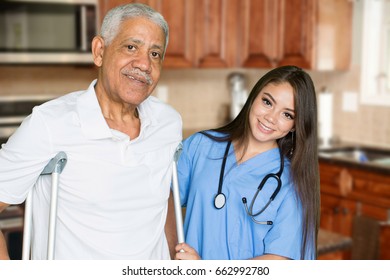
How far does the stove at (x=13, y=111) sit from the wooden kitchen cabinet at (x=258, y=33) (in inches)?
36.9

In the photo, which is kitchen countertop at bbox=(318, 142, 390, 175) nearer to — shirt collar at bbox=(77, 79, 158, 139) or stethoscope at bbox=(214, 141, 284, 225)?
stethoscope at bbox=(214, 141, 284, 225)

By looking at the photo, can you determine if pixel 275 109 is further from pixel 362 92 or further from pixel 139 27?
pixel 362 92

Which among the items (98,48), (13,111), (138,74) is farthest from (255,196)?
(13,111)

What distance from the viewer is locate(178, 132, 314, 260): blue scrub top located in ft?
4.89

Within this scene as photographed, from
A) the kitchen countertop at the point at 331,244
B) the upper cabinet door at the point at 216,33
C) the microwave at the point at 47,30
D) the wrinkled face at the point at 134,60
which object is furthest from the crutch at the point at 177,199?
the upper cabinet door at the point at 216,33

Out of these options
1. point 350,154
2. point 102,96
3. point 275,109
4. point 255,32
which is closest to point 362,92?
point 350,154

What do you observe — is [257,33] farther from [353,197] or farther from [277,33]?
[353,197]

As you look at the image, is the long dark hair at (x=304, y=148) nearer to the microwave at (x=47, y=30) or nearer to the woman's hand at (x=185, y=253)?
the woman's hand at (x=185, y=253)

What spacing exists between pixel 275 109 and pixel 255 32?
2672 millimetres

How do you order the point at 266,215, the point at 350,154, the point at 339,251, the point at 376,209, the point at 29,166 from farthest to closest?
the point at 350,154 → the point at 376,209 → the point at 339,251 → the point at 266,215 → the point at 29,166

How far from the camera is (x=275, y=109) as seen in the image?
1.57 m

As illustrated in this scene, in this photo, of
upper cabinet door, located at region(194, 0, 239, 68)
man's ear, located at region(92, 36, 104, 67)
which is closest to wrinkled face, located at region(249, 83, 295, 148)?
man's ear, located at region(92, 36, 104, 67)

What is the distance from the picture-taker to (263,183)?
154 centimetres

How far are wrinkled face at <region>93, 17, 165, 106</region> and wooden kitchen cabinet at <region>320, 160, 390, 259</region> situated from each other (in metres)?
2.22
